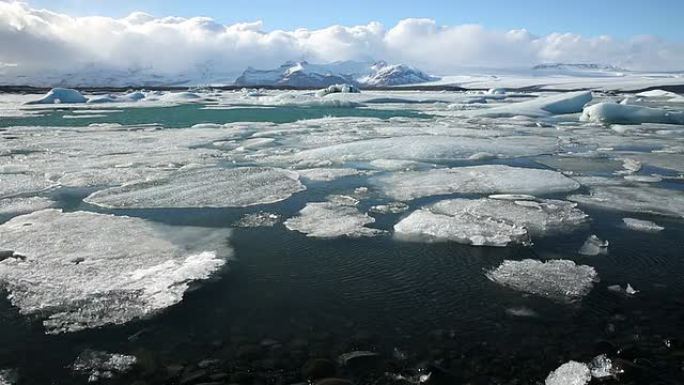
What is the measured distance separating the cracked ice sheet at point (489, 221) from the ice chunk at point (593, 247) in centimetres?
34

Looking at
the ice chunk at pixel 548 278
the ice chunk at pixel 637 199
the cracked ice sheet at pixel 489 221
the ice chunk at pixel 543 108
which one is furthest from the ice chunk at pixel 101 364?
the ice chunk at pixel 543 108

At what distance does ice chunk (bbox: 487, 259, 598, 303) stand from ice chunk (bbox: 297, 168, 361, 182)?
3.99 meters

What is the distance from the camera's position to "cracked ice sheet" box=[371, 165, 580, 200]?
6723mm

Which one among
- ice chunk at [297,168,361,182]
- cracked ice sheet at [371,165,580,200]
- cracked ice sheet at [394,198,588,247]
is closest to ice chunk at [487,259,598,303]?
cracked ice sheet at [394,198,588,247]

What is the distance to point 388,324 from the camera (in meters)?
3.31

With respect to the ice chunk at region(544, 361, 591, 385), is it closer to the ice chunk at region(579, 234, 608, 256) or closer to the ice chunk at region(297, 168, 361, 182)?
the ice chunk at region(579, 234, 608, 256)

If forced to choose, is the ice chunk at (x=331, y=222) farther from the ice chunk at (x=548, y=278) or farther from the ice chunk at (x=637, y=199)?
the ice chunk at (x=637, y=199)

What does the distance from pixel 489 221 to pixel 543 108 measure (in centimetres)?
1823

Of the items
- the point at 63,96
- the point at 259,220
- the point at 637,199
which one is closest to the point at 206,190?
the point at 259,220

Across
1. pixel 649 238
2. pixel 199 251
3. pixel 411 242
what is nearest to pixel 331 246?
pixel 411 242

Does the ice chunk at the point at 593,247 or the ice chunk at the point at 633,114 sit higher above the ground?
the ice chunk at the point at 633,114

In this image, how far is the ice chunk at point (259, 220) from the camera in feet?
17.8

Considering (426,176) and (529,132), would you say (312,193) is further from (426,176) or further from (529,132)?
(529,132)

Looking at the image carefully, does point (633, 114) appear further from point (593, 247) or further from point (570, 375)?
point (570, 375)
